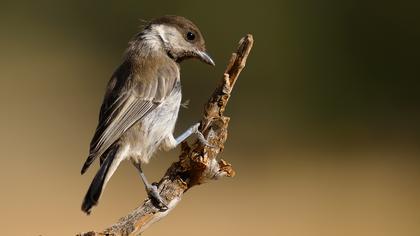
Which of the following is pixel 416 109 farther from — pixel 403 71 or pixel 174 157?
pixel 174 157

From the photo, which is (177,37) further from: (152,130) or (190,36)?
(152,130)

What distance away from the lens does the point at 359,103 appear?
7.90 metres

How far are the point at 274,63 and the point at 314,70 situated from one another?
15.0 inches

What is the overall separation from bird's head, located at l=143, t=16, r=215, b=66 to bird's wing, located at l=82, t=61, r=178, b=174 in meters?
0.21

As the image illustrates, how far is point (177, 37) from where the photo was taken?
14.3 ft

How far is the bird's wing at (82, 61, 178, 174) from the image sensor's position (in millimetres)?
3855

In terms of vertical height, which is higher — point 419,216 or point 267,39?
point 267,39

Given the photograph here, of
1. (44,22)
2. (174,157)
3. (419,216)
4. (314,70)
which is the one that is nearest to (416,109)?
(314,70)

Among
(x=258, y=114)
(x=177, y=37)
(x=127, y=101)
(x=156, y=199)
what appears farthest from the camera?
(x=258, y=114)

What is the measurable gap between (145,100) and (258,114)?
13.0 feet

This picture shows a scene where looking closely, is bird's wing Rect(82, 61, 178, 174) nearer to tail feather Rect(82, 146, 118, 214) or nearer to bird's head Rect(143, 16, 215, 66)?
tail feather Rect(82, 146, 118, 214)

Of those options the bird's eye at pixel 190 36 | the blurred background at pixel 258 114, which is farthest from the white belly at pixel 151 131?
the blurred background at pixel 258 114

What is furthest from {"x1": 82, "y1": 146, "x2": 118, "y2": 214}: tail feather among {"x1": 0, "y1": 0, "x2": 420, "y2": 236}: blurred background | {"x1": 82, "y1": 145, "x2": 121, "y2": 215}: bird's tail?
{"x1": 0, "y1": 0, "x2": 420, "y2": 236}: blurred background

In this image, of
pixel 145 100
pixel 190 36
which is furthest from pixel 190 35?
pixel 145 100
